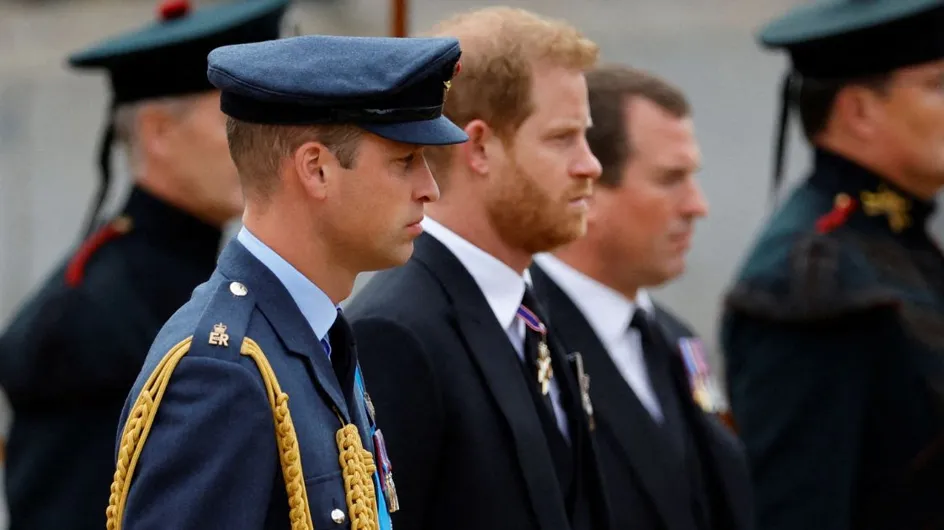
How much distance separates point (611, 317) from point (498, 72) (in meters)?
0.90

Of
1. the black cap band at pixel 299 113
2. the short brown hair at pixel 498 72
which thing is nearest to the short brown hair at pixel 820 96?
the short brown hair at pixel 498 72

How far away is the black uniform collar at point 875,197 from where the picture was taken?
4.90m

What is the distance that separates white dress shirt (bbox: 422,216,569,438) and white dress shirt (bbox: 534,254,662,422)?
0.67m

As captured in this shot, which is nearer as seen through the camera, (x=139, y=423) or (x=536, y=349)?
(x=139, y=423)

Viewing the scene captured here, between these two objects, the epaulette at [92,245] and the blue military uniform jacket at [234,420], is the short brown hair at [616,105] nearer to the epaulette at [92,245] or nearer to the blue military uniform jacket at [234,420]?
the epaulette at [92,245]

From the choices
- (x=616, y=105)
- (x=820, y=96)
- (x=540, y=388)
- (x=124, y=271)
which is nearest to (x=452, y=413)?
(x=540, y=388)

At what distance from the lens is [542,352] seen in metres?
3.41


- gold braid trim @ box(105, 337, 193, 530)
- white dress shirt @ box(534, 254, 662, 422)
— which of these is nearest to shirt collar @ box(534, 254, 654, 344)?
white dress shirt @ box(534, 254, 662, 422)

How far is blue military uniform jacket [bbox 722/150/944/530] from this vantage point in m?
4.52

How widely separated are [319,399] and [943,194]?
6.05m

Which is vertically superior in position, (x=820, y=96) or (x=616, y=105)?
(x=616, y=105)

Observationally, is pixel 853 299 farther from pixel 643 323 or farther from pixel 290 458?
pixel 290 458

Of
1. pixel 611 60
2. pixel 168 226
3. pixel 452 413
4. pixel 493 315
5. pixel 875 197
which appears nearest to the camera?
pixel 452 413

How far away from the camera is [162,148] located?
15.5 feet
